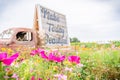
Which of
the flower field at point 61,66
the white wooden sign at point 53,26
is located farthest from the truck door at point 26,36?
the flower field at point 61,66

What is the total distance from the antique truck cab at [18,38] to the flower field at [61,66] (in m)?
5.54

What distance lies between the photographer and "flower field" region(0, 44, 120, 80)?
11.4 feet

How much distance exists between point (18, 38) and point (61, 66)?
8.73 m

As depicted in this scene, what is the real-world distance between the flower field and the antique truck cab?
218 inches

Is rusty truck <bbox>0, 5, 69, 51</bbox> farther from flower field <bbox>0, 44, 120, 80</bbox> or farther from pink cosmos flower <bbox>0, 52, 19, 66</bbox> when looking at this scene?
pink cosmos flower <bbox>0, 52, 19, 66</bbox>

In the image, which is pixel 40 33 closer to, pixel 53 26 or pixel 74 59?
pixel 53 26

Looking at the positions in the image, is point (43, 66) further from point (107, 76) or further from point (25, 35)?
point (25, 35)

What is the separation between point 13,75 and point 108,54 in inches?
185

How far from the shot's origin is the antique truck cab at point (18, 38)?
39.9 ft

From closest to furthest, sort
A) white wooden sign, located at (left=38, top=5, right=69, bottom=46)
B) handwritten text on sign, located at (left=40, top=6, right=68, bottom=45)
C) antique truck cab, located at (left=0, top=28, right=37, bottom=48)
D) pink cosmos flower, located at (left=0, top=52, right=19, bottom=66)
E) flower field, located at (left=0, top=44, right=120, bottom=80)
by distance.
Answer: pink cosmos flower, located at (left=0, top=52, right=19, bottom=66) < flower field, located at (left=0, top=44, right=120, bottom=80) < antique truck cab, located at (left=0, top=28, right=37, bottom=48) < white wooden sign, located at (left=38, top=5, right=69, bottom=46) < handwritten text on sign, located at (left=40, top=6, right=68, bottom=45)

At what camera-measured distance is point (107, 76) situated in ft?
20.6

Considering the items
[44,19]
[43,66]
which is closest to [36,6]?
[44,19]

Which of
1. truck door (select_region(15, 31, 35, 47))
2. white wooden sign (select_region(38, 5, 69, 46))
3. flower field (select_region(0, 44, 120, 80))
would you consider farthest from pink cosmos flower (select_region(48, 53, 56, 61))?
white wooden sign (select_region(38, 5, 69, 46))

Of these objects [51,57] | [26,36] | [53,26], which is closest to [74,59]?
[51,57]
